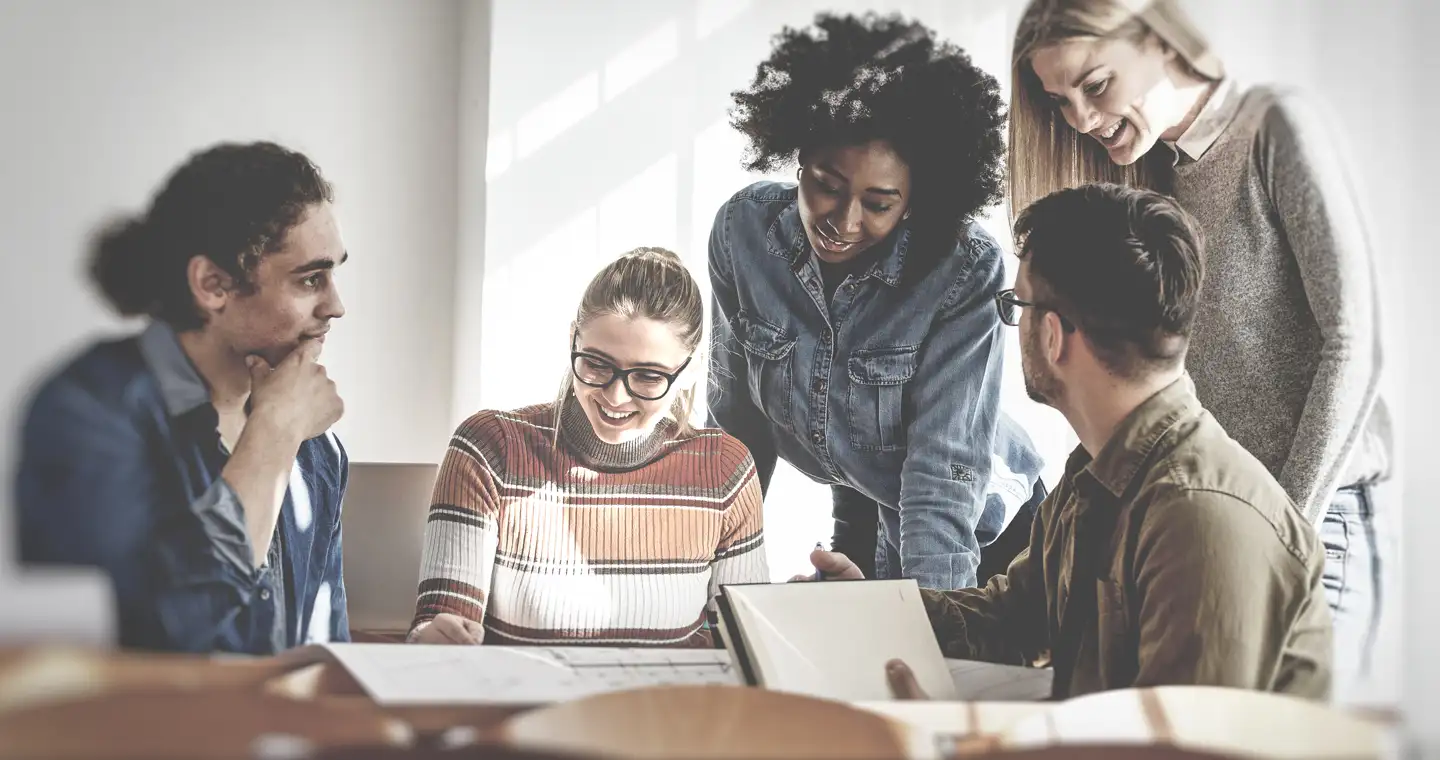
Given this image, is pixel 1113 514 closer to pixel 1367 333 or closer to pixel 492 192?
pixel 1367 333

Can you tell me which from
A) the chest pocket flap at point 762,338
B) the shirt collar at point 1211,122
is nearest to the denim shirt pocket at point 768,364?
the chest pocket flap at point 762,338

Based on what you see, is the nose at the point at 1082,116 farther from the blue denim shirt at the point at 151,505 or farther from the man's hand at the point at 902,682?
the blue denim shirt at the point at 151,505

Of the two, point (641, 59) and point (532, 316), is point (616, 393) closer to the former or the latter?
point (532, 316)

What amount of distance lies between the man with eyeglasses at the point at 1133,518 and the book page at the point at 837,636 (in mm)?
64

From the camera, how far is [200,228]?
2301 millimetres

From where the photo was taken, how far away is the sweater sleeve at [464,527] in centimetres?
253

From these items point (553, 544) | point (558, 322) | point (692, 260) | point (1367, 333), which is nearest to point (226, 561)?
point (553, 544)

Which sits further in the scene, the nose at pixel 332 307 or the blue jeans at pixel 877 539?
the blue jeans at pixel 877 539

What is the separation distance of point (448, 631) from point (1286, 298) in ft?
5.91

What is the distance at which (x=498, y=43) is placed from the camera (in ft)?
8.69

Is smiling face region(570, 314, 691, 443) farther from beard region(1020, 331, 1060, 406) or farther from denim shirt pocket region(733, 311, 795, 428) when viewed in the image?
beard region(1020, 331, 1060, 406)

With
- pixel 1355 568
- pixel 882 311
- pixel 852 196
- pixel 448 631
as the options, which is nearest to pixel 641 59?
pixel 852 196

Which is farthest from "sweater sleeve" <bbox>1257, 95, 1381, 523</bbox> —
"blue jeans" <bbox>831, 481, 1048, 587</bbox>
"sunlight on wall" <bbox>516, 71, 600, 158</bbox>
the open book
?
"sunlight on wall" <bbox>516, 71, 600, 158</bbox>

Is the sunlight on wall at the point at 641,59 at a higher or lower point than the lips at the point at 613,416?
higher
